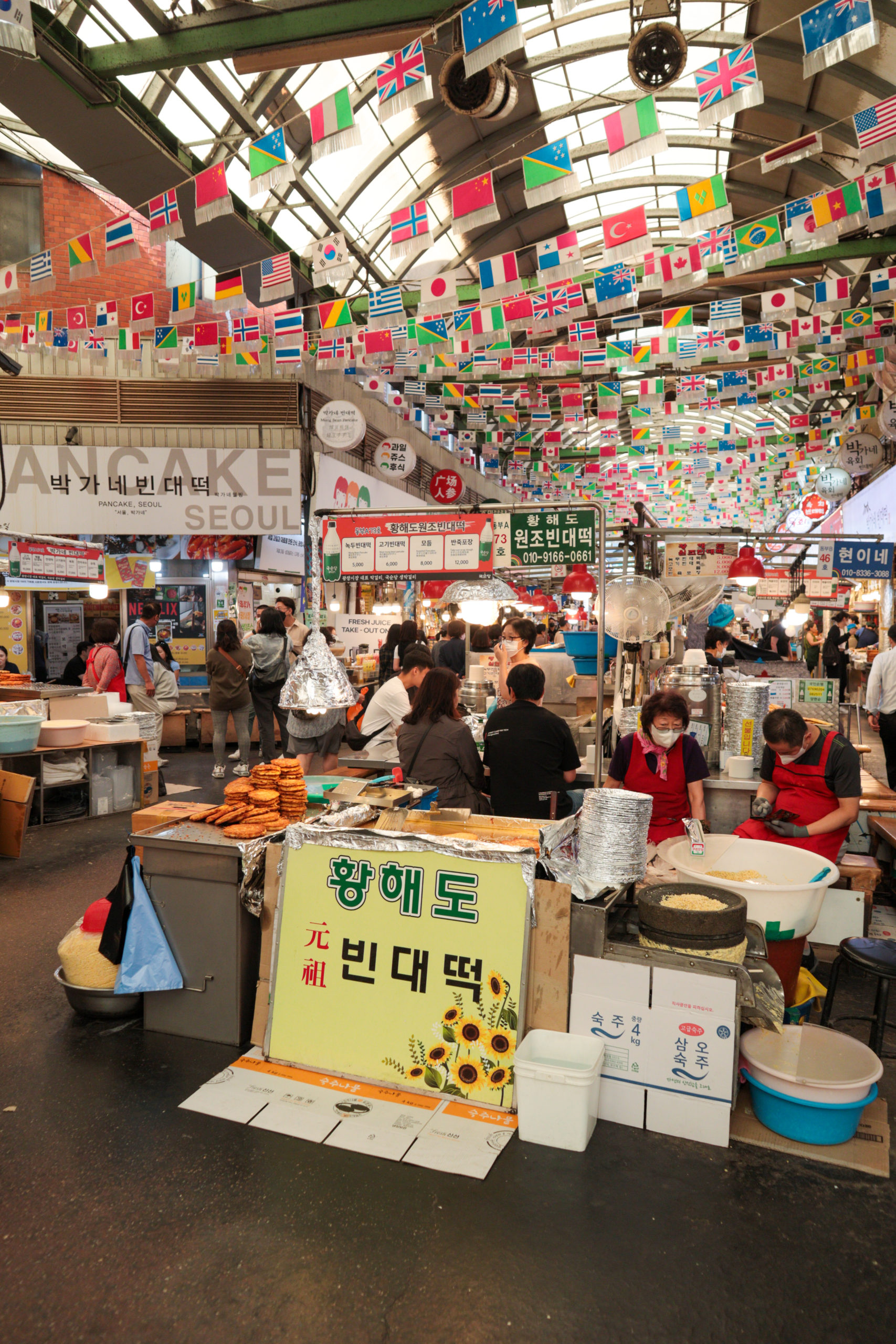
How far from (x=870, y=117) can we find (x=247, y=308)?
902 cm

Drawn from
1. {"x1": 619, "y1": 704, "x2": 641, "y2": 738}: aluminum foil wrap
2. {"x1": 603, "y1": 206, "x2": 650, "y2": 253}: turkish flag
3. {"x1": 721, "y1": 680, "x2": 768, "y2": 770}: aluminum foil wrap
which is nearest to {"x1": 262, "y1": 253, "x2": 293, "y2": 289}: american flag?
{"x1": 603, "y1": 206, "x2": 650, "y2": 253}: turkish flag

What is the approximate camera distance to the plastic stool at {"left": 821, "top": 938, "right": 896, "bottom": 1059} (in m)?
3.59

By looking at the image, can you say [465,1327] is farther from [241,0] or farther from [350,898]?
[241,0]

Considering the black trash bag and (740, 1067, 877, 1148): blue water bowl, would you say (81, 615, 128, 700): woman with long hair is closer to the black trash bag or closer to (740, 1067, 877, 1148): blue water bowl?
the black trash bag

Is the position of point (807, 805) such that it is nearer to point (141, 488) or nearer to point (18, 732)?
point (18, 732)

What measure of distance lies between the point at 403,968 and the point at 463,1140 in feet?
2.25

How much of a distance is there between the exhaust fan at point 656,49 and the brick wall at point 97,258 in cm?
710

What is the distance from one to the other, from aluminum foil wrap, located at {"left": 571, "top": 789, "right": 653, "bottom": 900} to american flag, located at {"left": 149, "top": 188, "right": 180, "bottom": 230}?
5.56 meters

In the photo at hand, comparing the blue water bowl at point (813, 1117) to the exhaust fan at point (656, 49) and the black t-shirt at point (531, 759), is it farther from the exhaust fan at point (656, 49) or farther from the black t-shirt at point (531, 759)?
the exhaust fan at point (656, 49)

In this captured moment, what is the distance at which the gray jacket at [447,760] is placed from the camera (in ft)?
16.6

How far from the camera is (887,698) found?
895cm

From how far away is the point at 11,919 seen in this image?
5.58 metres

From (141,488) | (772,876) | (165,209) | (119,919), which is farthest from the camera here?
(141,488)

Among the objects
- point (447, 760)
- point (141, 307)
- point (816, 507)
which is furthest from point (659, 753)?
point (816, 507)
